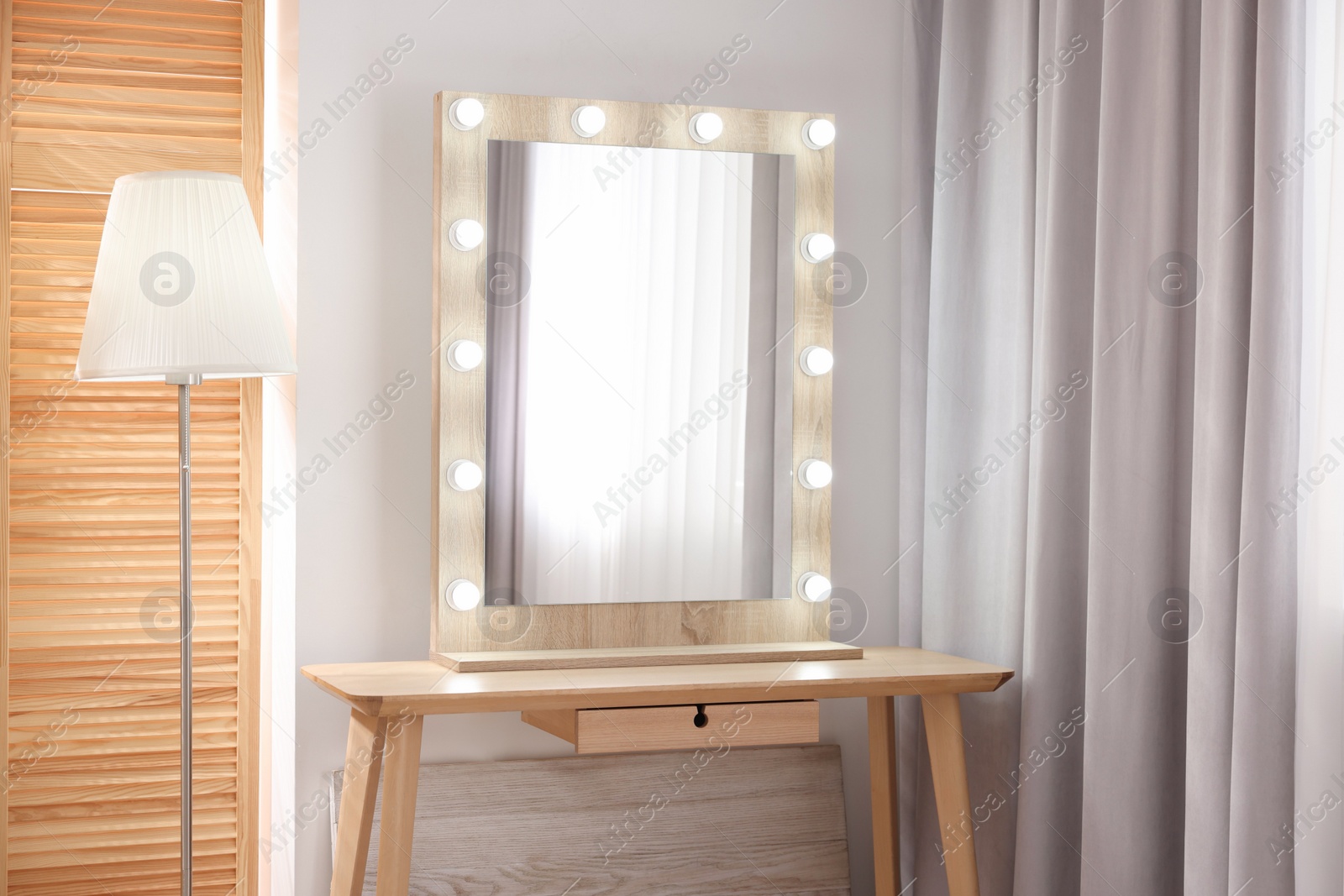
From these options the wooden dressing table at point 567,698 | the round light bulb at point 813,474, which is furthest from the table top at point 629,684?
the round light bulb at point 813,474

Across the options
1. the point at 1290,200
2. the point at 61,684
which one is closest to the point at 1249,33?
the point at 1290,200

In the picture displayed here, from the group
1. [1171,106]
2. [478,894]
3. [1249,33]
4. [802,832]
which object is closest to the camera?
[1249,33]

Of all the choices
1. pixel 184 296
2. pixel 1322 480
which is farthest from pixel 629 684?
pixel 1322 480

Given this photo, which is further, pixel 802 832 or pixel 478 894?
pixel 802 832

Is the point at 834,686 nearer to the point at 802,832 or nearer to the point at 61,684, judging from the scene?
the point at 802,832

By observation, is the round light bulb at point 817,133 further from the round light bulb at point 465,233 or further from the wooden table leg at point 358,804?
the wooden table leg at point 358,804

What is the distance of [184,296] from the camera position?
159 centimetres

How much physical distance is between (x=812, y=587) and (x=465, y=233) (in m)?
0.95

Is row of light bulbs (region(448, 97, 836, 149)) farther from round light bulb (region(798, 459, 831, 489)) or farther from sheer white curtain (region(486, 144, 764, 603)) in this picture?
round light bulb (region(798, 459, 831, 489))

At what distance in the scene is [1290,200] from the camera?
1.42 meters

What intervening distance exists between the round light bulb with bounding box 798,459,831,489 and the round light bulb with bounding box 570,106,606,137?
2.50 ft

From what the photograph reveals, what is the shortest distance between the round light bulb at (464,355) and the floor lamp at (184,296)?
13.2 inches

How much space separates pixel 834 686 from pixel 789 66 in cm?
129

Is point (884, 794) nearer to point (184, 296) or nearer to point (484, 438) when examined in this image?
point (484, 438)
